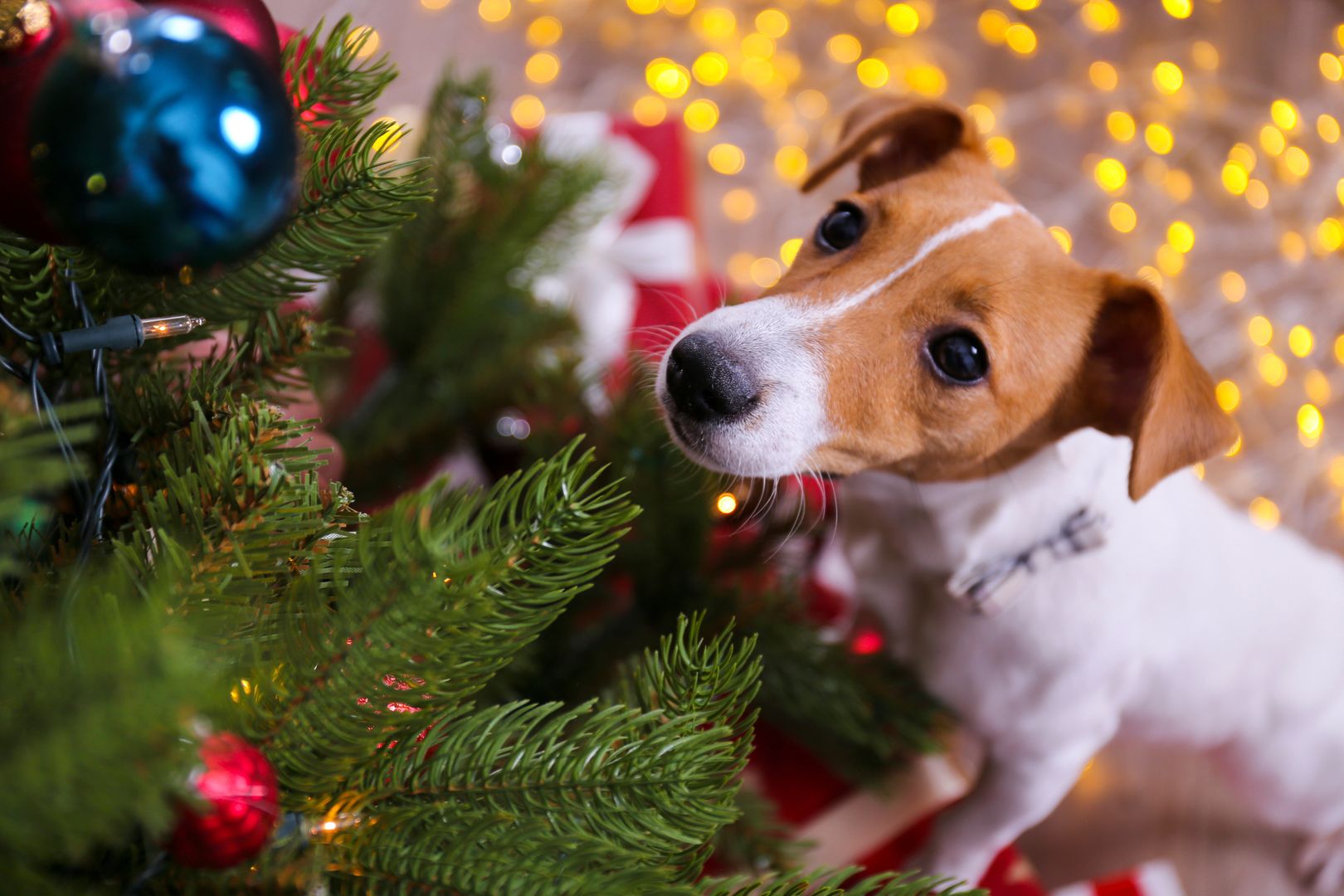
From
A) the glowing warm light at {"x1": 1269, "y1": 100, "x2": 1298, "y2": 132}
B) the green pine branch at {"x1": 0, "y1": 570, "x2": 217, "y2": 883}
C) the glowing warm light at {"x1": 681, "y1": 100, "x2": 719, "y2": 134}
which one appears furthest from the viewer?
the glowing warm light at {"x1": 681, "y1": 100, "x2": 719, "y2": 134}

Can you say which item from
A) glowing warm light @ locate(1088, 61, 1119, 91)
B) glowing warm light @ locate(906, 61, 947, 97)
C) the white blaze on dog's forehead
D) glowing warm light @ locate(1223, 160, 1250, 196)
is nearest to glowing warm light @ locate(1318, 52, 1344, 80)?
glowing warm light @ locate(1223, 160, 1250, 196)

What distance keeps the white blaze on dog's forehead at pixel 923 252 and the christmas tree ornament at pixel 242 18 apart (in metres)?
0.52

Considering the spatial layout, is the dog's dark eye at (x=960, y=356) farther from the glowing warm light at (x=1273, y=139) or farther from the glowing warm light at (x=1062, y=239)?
the glowing warm light at (x=1273, y=139)

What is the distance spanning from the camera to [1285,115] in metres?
1.53

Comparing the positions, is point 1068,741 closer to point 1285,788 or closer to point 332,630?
point 1285,788

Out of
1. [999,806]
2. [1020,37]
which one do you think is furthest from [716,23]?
[999,806]

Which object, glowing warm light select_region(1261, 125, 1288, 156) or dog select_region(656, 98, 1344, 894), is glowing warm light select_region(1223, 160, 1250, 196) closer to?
glowing warm light select_region(1261, 125, 1288, 156)

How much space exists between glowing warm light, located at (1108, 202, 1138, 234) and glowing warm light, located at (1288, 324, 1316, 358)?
0.39 metres

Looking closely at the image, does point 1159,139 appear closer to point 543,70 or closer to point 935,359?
point 935,359

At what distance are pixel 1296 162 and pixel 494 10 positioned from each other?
169 cm

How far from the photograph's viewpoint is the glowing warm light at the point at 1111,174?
1.75m

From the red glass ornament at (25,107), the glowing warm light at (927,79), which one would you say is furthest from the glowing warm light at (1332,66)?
the red glass ornament at (25,107)

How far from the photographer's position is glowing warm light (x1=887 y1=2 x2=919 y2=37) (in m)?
2.07

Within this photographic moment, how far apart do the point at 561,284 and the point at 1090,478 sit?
3.07 ft
